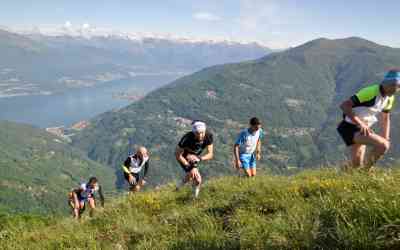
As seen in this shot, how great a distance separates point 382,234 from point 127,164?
11.6 meters

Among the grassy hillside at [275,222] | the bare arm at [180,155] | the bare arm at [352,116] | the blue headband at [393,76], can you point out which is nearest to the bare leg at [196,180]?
the bare arm at [180,155]

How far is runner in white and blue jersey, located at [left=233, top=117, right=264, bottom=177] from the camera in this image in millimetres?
11859

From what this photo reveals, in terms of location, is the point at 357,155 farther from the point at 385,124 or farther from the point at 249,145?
the point at 249,145

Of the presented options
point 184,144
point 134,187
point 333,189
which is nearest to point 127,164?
point 134,187

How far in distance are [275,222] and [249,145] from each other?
27.2 ft

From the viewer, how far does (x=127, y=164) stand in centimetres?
1394

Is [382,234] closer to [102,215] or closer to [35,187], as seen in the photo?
[102,215]

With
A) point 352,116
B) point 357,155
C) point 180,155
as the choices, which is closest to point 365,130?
point 352,116

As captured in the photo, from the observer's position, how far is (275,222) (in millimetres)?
3945

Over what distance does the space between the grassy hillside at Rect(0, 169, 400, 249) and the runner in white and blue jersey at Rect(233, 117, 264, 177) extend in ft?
12.4

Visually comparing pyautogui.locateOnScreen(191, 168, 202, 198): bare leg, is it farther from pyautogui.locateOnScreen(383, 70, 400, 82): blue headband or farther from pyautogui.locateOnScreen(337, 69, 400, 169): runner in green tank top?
pyautogui.locateOnScreen(383, 70, 400, 82): blue headband

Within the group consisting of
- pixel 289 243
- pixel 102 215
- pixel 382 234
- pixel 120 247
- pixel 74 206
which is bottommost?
pixel 74 206

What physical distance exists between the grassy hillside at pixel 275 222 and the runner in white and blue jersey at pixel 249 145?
379 centimetres

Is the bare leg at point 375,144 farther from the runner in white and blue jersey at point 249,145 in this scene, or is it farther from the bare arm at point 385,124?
the runner in white and blue jersey at point 249,145
